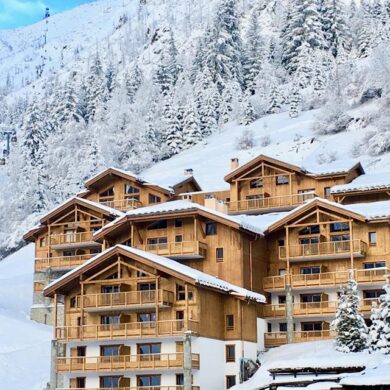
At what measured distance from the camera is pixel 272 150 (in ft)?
291

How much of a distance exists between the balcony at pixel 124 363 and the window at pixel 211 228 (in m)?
9.05

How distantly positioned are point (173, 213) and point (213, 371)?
10132mm

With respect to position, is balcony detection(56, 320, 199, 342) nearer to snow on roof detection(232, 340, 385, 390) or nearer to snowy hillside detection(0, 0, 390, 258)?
snow on roof detection(232, 340, 385, 390)

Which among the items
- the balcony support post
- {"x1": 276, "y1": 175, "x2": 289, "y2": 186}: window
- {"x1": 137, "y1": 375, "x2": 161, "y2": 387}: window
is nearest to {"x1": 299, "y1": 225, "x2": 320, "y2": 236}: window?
{"x1": 276, "y1": 175, "x2": 289, "y2": 186}: window

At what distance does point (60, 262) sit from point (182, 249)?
13.7 meters

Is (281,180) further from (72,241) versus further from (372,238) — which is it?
(72,241)

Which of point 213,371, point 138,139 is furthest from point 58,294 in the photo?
point 138,139

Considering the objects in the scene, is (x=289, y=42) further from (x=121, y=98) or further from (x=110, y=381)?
(x=110, y=381)

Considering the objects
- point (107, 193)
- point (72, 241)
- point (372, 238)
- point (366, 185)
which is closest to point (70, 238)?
point (72, 241)

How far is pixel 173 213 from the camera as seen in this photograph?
5175 centimetres

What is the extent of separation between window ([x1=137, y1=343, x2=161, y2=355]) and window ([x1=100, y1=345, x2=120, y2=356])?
4.40 feet

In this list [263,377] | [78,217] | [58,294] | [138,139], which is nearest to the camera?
[263,377]

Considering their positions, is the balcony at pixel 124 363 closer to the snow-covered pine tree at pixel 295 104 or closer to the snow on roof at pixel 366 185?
the snow on roof at pixel 366 185

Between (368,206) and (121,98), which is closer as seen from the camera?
(368,206)
